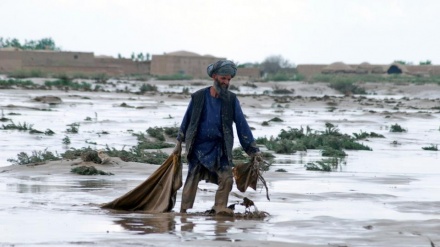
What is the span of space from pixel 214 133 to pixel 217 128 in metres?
0.07

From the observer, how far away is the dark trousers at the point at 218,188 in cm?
1142

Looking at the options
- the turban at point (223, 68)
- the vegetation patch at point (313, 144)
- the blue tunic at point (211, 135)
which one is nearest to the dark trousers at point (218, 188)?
the blue tunic at point (211, 135)

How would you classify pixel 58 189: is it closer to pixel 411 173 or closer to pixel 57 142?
Result: pixel 411 173

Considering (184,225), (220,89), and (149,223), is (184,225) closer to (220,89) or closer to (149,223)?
(149,223)

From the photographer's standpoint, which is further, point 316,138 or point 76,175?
point 316,138

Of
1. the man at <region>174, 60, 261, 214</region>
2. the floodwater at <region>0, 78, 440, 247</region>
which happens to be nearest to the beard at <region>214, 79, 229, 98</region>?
the man at <region>174, 60, 261, 214</region>

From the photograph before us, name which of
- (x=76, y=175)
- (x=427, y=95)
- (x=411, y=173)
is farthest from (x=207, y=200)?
(x=427, y=95)

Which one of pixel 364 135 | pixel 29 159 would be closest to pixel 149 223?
pixel 29 159

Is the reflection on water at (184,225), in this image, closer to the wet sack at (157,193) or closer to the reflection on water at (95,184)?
the wet sack at (157,193)

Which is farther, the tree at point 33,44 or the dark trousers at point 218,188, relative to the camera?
the tree at point 33,44

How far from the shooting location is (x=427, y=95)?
64.6m

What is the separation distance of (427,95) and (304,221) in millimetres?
55019

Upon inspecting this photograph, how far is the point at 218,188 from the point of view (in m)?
11.5

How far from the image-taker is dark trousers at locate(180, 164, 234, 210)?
11.4 meters
